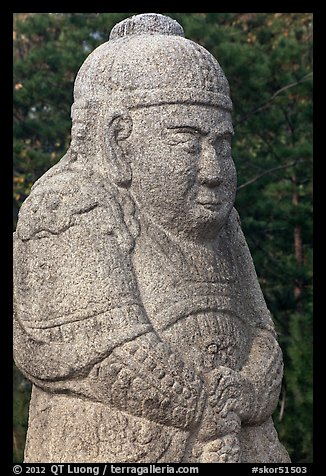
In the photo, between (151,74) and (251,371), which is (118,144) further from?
(251,371)

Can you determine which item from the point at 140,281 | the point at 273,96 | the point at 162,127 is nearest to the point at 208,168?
the point at 162,127

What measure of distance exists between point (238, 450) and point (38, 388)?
3.17 feet

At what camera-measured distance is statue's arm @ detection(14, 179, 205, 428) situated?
13.9 feet

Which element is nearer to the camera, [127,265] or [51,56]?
[127,265]

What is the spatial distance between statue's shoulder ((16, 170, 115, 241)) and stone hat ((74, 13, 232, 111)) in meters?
0.39

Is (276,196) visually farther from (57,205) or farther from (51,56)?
(57,205)

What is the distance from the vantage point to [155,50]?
4477 millimetres

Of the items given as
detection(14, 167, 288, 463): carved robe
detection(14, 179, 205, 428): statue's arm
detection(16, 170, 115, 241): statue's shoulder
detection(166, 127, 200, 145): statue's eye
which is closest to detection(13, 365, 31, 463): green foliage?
detection(14, 167, 288, 463): carved robe

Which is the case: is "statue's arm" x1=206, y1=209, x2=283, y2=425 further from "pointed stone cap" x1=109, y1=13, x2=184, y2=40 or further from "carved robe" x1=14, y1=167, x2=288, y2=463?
"pointed stone cap" x1=109, y1=13, x2=184, y2=40

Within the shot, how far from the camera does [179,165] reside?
14.5 feet

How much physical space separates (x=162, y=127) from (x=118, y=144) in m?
0.23

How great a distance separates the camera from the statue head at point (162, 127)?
4.43 m

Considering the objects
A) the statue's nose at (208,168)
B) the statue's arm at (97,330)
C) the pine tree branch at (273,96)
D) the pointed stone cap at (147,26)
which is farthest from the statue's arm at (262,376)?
the pine tree branch at (273,96)

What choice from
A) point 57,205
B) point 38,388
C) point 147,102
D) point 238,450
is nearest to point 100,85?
point 147,102
